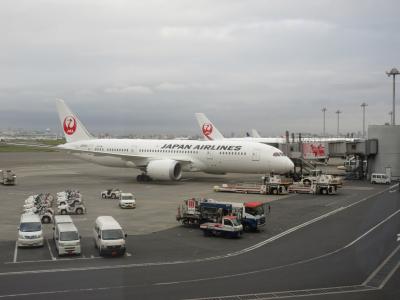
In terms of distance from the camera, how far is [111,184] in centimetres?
5891

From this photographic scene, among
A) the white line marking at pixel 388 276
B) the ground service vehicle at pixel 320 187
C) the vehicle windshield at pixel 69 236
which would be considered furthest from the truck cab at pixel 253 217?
the ground service vehicle at pixel 320 187

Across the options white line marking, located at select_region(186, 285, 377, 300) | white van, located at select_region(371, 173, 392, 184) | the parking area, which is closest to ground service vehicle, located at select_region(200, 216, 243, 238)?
the parking area

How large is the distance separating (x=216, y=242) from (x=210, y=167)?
3226 cm

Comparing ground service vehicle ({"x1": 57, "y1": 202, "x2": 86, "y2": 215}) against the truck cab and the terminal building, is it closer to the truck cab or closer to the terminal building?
the truck cab

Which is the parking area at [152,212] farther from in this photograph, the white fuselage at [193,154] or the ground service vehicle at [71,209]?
the white fuselage at [193,154]

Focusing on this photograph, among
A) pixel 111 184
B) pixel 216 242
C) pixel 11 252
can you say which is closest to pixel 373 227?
pixel 216 242

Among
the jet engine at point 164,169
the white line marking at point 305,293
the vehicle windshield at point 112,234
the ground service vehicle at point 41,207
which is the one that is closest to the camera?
the white line marking at point 305,293

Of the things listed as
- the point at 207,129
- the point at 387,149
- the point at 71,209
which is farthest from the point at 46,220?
the point at 207,129

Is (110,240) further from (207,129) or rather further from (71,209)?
(207,129)

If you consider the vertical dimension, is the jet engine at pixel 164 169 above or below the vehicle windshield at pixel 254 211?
above

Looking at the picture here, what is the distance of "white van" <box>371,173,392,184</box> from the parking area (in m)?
2.87

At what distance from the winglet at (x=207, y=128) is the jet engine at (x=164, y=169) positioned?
4368 cm

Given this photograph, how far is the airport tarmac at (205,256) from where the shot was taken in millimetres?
18891

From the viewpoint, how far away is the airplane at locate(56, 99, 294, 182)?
56625mm
